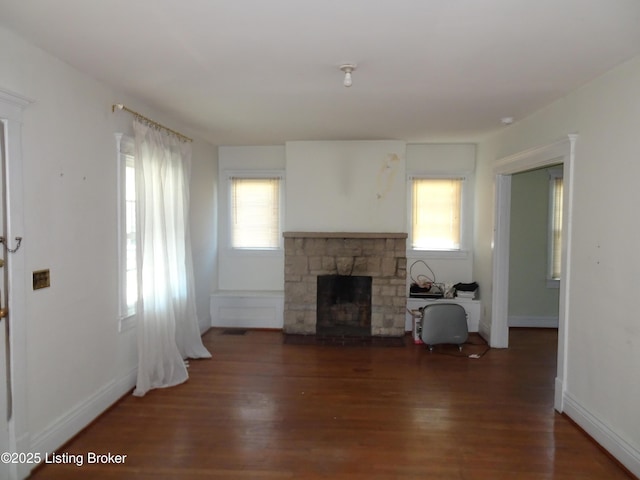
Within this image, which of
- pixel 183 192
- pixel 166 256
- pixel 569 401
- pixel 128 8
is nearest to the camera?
pixel 128 8

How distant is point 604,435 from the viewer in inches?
112

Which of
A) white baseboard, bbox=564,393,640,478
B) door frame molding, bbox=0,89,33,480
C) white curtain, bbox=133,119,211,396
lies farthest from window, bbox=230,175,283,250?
white baseboard, bbox=564,393,640,478

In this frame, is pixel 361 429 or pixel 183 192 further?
pixel 183 192

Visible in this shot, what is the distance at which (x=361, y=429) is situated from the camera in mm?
3072

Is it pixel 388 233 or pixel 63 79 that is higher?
pixel 63 79

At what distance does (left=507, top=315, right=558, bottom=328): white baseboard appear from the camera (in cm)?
595

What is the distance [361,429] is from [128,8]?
301 cm

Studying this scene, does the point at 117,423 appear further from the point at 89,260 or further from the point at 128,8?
the point at 128,8

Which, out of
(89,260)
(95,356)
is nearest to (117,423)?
(95,356)

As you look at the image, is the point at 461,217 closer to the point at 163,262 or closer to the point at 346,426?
the point at 346,426

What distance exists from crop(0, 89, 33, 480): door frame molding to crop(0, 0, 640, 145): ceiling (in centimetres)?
51

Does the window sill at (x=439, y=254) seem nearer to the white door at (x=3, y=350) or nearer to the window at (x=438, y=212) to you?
the window at (x=438, y=212)

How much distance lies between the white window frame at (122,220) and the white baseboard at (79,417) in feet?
1.58

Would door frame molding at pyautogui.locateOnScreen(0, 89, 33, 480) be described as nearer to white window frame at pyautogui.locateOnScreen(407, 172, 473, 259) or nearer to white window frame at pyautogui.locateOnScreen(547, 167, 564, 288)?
white window frame at pyautogui.locateOnScreen(407, 172, 473, 259)
